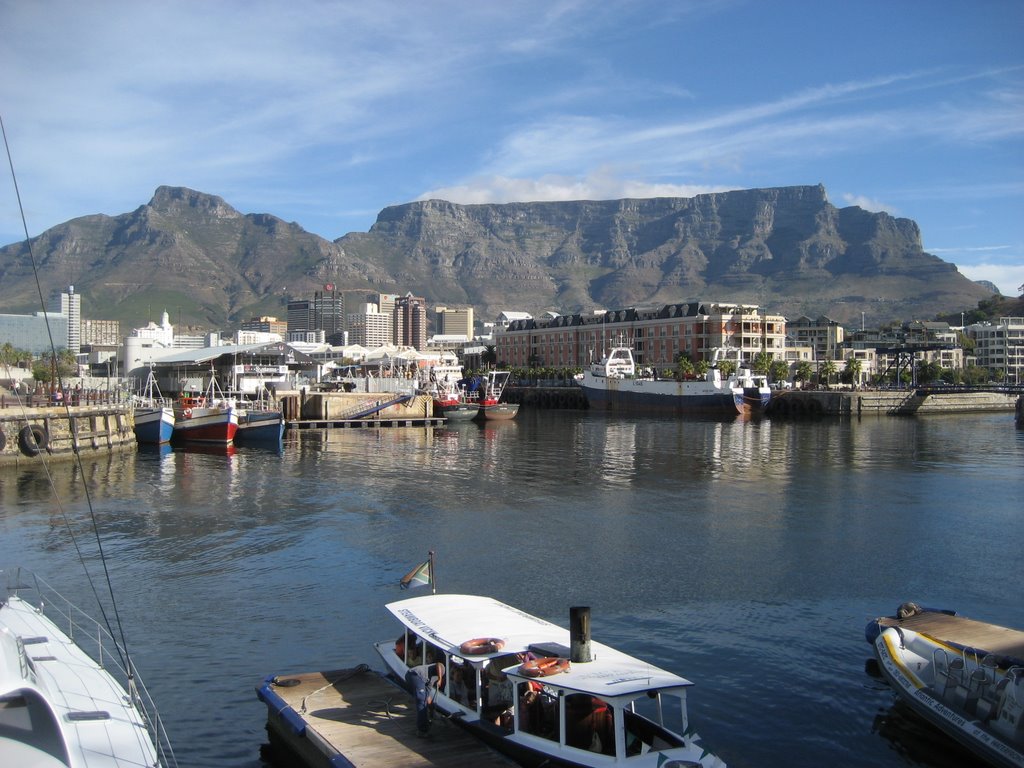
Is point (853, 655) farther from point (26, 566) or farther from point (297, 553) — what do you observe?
point (26, 566)

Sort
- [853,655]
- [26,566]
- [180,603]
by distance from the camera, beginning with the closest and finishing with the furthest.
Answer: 1. [853,655]
2. [180,603]
3. [26,566]

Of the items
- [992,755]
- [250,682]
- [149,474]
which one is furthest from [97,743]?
[149,474]

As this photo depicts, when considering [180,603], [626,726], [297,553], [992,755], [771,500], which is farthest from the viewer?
[771,500]

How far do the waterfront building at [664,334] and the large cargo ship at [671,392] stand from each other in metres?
12.6

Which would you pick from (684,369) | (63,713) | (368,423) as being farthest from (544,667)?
(684,369)

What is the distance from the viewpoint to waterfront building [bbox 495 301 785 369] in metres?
144

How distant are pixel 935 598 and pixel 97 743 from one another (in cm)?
2214

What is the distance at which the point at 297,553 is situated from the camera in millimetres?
29453

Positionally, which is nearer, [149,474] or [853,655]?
[853,655]

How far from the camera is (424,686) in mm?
13836

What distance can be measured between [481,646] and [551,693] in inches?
64.7

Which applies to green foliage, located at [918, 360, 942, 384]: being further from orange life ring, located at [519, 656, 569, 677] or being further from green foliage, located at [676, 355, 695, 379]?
orange life ring, located at [519, 656, 569, 677]

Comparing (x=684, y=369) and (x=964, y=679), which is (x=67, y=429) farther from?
(x=684, y=369)

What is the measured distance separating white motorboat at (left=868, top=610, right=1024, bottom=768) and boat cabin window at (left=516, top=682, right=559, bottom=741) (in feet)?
26.4
